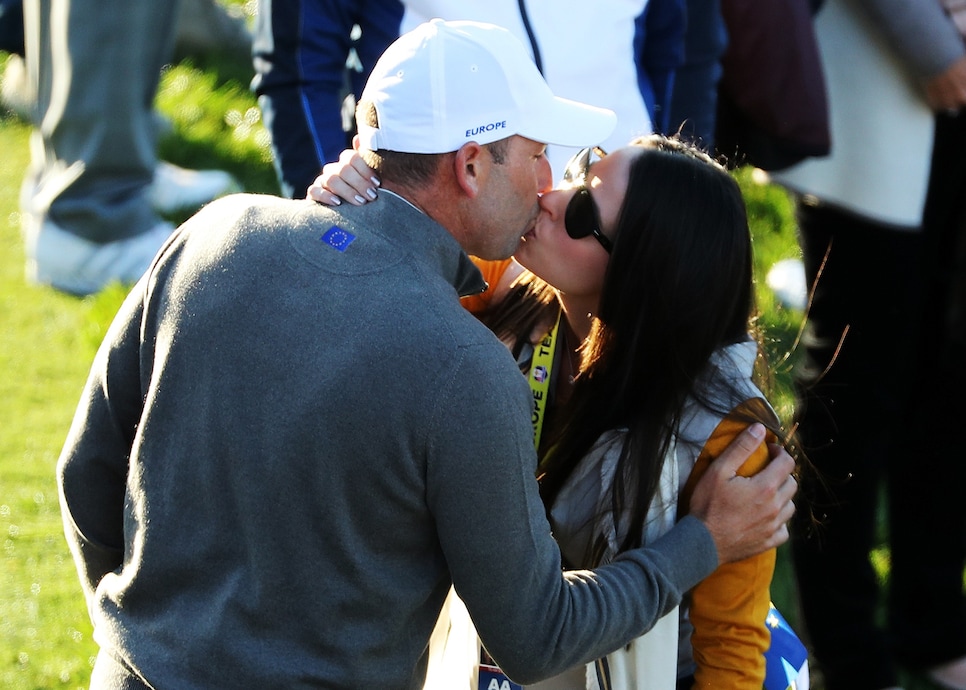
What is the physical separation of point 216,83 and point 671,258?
18.1ft

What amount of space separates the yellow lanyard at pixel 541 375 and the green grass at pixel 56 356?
823 mm

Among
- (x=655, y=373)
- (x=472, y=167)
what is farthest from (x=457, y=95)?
Result: (x=655, y=373)

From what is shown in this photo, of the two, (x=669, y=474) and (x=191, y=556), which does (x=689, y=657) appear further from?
(x=191, y=556)

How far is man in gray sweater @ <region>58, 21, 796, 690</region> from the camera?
1.73m

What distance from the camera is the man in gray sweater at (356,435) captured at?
1.73 meters

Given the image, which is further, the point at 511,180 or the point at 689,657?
the point at 689,657

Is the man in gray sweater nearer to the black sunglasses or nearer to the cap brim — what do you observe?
the cap brim

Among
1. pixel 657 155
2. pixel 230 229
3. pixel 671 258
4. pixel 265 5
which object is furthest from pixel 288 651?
pixel 265 5

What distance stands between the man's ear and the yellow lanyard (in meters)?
0.60

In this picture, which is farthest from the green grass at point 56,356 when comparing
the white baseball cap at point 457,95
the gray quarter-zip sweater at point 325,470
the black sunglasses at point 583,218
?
the gray quarter-zip sweater at point 325,470

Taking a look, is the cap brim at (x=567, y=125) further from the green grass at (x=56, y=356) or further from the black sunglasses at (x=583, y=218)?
the green grass at (x=56, y=356)

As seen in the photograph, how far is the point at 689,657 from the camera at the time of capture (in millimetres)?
2328

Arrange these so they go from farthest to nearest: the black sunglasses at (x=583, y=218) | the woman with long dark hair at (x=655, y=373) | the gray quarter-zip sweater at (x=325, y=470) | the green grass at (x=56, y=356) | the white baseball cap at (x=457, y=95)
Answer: the green grass at (x=56, y=356) → the black sunglasses at (x=583, y=218) → the woman with long dark hair at (x=655, y=373) → the white baseball cap at (x=457, y=95) → the gray quarter-zip sweater at (x=325, y=470)

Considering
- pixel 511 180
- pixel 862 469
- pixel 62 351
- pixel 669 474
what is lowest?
pixel 62 351
